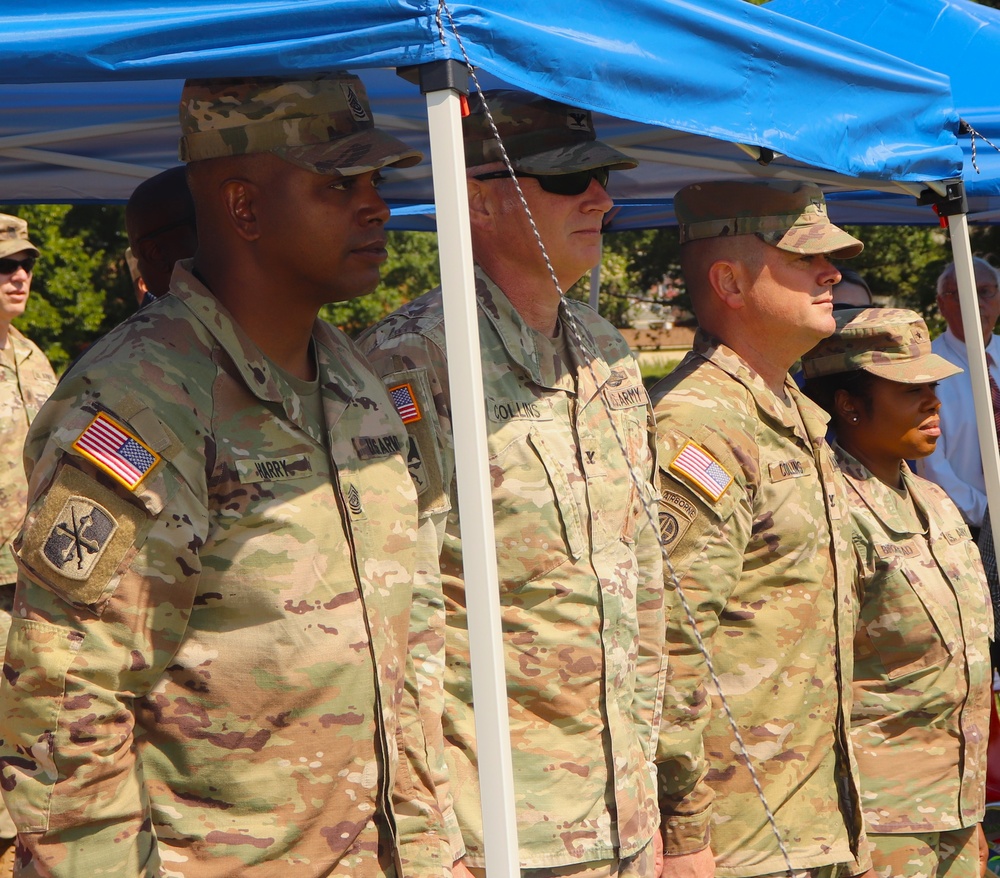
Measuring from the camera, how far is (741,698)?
3.08m

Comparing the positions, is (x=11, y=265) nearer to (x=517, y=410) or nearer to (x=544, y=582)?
(x=517, y=410)

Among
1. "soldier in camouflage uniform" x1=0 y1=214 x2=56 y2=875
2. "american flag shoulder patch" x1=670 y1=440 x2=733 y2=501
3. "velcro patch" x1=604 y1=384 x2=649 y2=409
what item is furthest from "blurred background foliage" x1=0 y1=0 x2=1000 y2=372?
"velcro patch" x1=604 y1=384 x2=649 y2=409

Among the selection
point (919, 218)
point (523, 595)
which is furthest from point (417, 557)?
point (919, 218)

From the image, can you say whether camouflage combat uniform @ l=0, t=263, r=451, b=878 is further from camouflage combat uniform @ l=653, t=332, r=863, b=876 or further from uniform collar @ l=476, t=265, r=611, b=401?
camouflage combat uniform @ l=653, t=332, r=863, b=876

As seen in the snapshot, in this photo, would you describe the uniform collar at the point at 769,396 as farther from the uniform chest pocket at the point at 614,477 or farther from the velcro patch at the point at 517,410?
the velcro patch at the point at 517,410

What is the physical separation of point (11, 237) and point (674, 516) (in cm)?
348

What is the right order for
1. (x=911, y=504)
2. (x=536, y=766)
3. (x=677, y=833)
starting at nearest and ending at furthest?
(x=536, y=766)
(x=677, y=833)
(x=911, y=504)

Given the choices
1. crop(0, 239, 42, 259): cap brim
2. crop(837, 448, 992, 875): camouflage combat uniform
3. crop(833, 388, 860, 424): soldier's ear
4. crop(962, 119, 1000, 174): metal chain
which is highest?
crop(0, 239, 42, 259): cap brim

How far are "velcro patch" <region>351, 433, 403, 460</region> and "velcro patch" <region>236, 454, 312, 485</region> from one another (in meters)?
0.12

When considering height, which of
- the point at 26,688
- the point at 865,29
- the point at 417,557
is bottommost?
the point at 26,688

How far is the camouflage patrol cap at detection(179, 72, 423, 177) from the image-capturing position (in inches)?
83.2

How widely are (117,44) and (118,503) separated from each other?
64cm

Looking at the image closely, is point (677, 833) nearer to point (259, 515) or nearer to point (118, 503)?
point (259, 515)

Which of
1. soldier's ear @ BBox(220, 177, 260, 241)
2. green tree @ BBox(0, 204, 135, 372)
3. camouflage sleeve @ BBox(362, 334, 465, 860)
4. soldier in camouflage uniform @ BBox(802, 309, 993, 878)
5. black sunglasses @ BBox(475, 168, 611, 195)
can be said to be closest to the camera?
soldier's ear @ BBox(220, 177, 260, 241)
